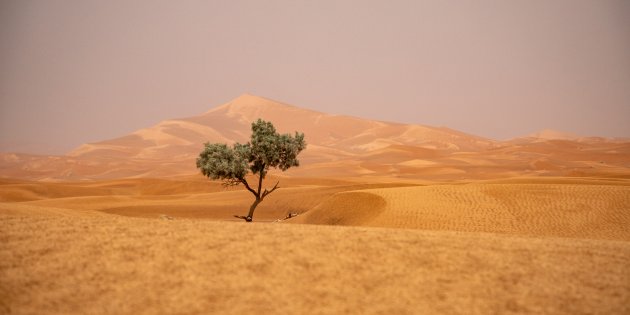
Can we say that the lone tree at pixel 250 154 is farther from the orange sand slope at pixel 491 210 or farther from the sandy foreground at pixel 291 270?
the sandy foreground at pixel 291 270

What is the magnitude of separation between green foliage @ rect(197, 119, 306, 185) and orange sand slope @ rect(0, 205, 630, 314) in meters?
11.8

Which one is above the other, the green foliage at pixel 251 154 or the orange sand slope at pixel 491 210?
the green foliage at pixel 251 154

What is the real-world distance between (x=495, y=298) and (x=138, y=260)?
25.4ft

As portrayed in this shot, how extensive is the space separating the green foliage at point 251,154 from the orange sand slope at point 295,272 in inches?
464

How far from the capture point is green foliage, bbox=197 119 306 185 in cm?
2506

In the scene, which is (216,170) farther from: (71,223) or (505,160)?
(505,160)

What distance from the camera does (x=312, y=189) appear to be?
43.6 metres

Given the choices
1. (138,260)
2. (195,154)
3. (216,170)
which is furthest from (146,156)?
(138,260)

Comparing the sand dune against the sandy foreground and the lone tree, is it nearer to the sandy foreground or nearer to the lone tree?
the lone tree

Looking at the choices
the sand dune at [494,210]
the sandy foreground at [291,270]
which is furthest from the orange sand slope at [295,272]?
the sand dune at [494,210]

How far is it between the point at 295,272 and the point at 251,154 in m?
16.4

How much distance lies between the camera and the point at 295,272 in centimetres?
1021

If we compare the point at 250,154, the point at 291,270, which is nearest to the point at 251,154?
the point at 250,154

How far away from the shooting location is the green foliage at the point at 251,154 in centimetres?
2506
